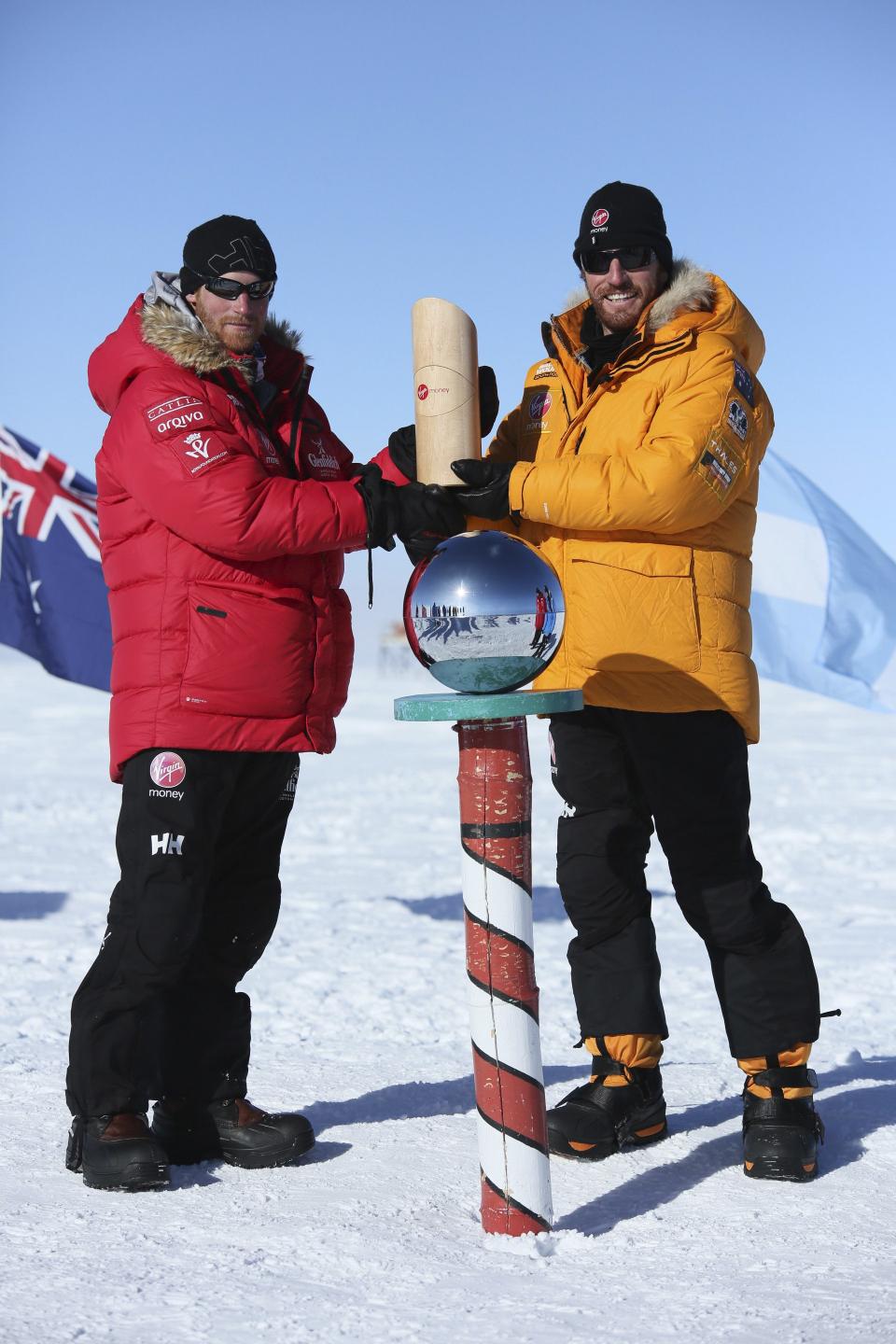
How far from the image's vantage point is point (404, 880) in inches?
371

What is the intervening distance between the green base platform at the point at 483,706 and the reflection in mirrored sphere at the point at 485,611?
0.06 metres

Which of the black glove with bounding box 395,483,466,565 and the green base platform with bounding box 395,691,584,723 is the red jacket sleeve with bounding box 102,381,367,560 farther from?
the green base platform with bounding box 395,691,584,723

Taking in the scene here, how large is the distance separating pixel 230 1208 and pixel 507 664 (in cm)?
140

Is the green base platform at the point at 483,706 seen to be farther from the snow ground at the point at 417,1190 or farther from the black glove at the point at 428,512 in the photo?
the snow ground at the point at 417,1190

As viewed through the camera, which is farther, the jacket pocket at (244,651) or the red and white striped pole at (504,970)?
the jacket pocket at (244,651)

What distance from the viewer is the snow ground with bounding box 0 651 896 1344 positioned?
104 inches

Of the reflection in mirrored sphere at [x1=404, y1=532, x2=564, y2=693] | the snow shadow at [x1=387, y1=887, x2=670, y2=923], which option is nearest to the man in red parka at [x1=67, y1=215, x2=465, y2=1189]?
the reflection in mirrored sphere at [x1=404, y1=532, x2=564, y2=693]

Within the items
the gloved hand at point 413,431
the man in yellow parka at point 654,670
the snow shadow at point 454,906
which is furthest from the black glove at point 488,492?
the snow shadow at point 454,906

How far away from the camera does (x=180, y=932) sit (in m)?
3.43

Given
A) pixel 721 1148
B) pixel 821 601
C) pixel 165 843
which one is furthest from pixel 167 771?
pixel 821 601

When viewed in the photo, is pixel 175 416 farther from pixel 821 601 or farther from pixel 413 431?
pixel 821 601

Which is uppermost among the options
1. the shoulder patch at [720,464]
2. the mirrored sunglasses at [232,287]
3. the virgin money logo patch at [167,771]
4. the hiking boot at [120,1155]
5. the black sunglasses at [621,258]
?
the black sunglasses at [621,258]

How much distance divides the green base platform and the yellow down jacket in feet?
A: 1.78

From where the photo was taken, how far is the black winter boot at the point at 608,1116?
368cm
